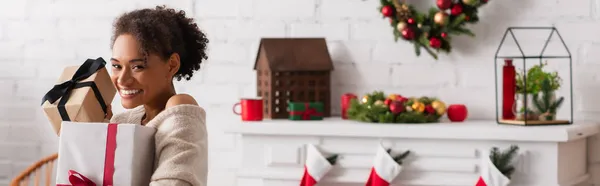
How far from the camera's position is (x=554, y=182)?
2.54 meters

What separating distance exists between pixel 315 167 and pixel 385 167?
0.21 meters

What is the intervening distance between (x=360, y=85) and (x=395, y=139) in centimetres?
41

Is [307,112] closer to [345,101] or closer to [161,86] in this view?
[345,101]

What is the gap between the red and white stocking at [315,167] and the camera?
2.66 meters

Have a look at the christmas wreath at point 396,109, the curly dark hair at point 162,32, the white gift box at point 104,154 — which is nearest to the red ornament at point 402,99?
the christmas wreath at point 396,109

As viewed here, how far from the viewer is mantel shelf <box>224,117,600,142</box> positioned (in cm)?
254

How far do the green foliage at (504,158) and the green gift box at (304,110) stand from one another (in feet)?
1.92

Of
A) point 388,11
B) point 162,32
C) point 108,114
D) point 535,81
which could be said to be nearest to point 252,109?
point 388,11

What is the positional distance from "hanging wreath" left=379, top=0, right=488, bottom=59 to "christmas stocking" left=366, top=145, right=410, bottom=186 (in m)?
0.42

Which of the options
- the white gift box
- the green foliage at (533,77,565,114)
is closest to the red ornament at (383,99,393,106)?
the green foliage at (533,77,565,114)

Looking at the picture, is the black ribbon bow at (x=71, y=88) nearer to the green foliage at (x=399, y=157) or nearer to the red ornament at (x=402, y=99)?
the green foliage at (x=399, y=157)

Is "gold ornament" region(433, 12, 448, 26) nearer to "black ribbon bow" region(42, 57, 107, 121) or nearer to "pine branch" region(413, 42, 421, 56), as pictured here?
"pine branch" region(413, 42, 421, 56)

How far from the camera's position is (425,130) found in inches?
103

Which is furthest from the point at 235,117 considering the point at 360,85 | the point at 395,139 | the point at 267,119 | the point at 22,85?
the point at 22,85
